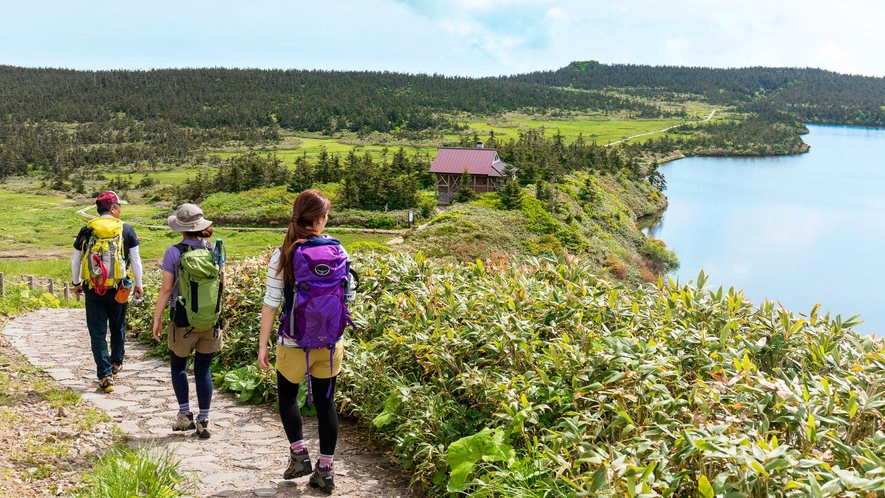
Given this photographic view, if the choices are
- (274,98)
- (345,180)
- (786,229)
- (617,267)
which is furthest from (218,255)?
(274,98)

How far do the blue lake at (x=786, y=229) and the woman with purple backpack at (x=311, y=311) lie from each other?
21.2 metres

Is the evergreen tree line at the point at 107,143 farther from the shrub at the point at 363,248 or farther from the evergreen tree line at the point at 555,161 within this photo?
the shrub at the point at 363,248

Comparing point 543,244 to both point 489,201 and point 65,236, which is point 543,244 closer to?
point 489,201

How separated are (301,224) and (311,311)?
0.51 meters

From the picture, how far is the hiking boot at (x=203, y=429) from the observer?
16.8 ft

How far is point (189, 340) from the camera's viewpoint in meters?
5.13

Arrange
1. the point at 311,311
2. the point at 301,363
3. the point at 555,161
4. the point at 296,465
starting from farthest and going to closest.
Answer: the point at 555,161 → the point at 296,465 → the point at 301,363 → the point at 311,311

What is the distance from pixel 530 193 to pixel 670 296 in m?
37.4

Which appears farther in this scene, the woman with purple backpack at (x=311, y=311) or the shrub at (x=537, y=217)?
the shrub at (x=537, y=217)

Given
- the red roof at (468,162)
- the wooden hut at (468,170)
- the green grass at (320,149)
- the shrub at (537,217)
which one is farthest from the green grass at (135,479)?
the green grass at (320,149)

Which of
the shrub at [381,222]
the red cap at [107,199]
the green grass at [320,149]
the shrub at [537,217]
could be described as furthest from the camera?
the green grass at [320,149]

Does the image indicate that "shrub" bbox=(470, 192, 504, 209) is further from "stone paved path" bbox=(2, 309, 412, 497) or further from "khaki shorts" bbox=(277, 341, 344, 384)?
"khaki shorts" bbox=(277, 341, 344, 384)

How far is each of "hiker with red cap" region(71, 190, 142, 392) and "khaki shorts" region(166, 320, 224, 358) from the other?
145 cm

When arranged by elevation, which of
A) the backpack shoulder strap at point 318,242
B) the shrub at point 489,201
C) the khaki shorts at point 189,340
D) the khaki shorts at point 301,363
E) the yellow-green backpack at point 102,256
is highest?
the backpack shoulder strap at point 318,242
